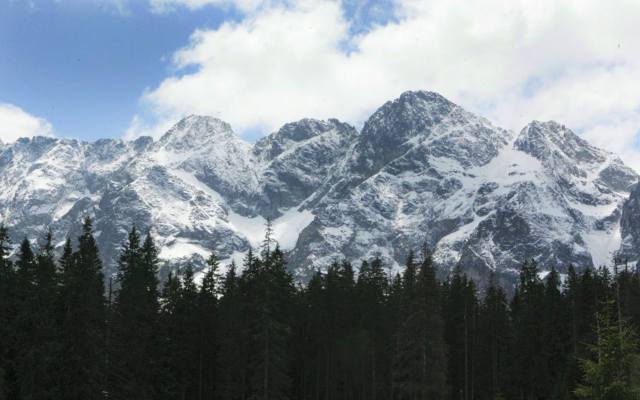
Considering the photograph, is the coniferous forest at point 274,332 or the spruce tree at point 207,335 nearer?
the coniferous forest at point 274,332

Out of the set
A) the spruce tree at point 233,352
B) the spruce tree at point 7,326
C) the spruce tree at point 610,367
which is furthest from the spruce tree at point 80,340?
the spruce tree at point 610,367

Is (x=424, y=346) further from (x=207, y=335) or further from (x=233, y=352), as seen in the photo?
(x=207, y=335)

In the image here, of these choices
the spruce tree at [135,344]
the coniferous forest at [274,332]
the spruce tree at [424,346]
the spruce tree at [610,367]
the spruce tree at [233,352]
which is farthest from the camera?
the spruce tree at [233,352]

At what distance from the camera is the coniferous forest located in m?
46.7

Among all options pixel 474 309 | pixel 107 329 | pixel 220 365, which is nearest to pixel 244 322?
pixel 220 365

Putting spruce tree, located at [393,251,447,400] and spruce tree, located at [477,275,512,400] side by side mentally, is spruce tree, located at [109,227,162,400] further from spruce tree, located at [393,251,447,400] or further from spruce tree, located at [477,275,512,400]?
spruce tree, located at [477,275,512,400]

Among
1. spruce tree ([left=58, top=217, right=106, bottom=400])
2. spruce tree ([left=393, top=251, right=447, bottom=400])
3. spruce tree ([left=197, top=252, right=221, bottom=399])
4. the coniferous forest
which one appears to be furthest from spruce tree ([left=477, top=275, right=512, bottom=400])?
spruce tree ([left=58, top=217, right=106, bottom=400])

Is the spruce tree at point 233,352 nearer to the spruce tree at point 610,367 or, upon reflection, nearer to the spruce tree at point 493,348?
the spruce tree at point 493,348

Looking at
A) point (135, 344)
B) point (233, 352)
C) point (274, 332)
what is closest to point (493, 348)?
point (233, 352)

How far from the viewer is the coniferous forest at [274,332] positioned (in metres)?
46.7

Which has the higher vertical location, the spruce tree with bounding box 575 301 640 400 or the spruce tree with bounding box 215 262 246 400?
the spruce tree with bounding box 215 262 246 400

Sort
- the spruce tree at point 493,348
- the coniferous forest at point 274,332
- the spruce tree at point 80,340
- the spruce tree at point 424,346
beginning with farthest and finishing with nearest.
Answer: the spruce tree at point 493,348 → the spruce tree at point 424,346 → the coniferous forest at point 274,332 → the spruce tree at point 80,340

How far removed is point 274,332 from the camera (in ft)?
172

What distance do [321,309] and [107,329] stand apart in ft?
64.1
